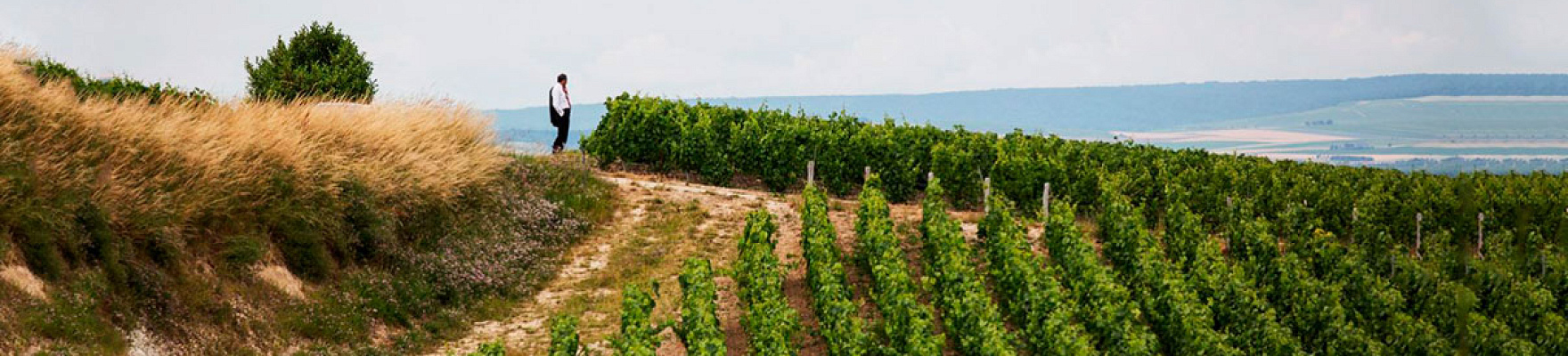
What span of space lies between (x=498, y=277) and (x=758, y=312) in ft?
19.8

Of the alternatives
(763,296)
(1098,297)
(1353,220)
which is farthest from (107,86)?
(1353,220)

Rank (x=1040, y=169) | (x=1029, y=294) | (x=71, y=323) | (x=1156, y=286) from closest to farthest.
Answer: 1. (x=71, y=323)
2. (x=1029, y=294)
3. (x=1156, y=286)
4. (x=1040, y=169)

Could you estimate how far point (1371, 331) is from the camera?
1902 cm

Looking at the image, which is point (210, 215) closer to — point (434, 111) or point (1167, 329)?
point (434, 111)

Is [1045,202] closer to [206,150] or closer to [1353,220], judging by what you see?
[1353,220]

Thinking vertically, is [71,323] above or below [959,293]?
below

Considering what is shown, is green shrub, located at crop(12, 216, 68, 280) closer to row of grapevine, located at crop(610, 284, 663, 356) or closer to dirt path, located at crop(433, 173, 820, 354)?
dirt path, located at crop(433, 173, 820, 354)

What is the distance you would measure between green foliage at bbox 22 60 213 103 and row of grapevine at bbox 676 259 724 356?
27.8 ft

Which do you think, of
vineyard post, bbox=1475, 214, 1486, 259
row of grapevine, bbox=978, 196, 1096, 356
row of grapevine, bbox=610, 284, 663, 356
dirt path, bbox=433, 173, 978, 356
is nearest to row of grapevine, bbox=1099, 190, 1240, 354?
row of grapevine, bbox=978, 196, 1096, 356

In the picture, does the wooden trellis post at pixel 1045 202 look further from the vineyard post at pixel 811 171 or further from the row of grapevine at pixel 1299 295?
the vineyard post at pixel 811 171

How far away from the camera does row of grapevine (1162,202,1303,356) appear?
16688 mm

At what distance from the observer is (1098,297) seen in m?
16.9

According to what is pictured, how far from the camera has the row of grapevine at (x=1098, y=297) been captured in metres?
15.7

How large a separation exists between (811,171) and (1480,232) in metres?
11.8
